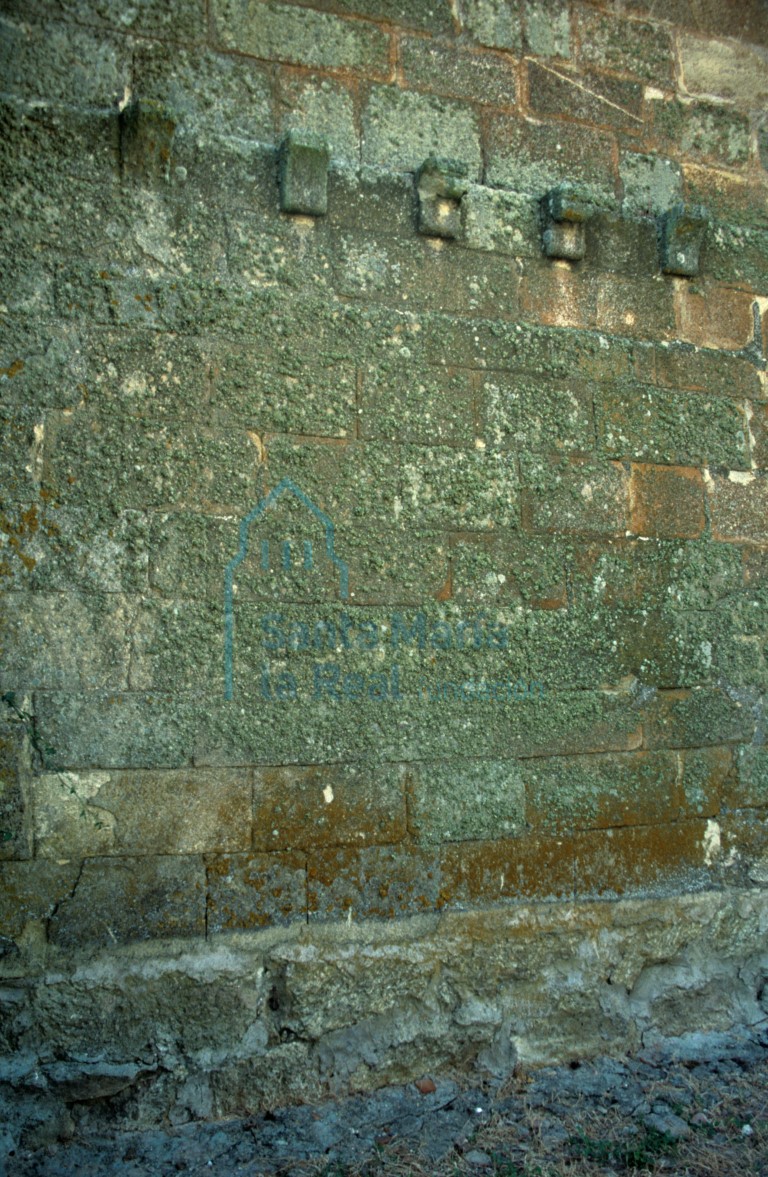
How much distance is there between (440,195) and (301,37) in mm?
650

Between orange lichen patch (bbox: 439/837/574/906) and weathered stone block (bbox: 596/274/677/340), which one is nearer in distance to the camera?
orange lichen patch (bbox: 439/837/574/906)

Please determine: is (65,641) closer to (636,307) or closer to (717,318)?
(636,307)

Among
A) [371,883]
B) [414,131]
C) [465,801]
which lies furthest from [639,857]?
[414,131]

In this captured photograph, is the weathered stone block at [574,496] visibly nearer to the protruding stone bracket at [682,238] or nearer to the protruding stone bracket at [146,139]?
the protruding stone bracket at [682,238]

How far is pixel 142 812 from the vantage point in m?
2.60

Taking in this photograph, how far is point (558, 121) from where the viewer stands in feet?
10.6

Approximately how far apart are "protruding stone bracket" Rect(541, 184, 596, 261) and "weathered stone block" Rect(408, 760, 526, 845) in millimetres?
1697

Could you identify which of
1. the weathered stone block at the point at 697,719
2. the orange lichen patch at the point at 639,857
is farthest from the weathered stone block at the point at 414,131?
the orange lichen patch at the point at 639,857

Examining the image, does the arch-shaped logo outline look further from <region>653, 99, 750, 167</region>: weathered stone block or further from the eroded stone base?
<region>653, 99, 750, 167</region>: weathered stone block

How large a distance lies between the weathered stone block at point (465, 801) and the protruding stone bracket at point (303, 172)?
5.70 ft

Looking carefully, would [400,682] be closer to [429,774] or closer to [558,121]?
[429,774]

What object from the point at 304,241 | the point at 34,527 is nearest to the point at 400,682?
the point at 34,527

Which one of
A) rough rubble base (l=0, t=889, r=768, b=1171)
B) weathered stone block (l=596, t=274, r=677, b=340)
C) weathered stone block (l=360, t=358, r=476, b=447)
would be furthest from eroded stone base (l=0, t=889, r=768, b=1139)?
weathered stone block (l=596, t=274, r=677, b=340)

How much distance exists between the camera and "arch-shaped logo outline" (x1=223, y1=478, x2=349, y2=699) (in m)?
2.70
